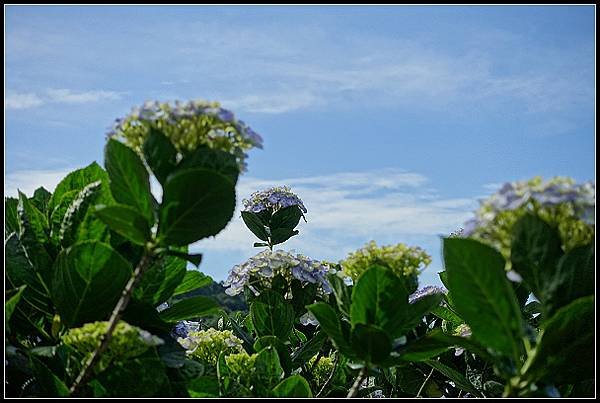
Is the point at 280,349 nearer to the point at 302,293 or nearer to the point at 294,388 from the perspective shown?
the point at 302,293

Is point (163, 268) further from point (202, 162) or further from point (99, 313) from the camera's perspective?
point (202, 162)

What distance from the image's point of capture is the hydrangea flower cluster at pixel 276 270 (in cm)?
327

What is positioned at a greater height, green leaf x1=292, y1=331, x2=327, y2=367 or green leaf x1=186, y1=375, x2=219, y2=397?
green leaf x1=292, y1=331, x2=327, y2=367

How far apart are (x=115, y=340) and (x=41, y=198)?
1.04 metres

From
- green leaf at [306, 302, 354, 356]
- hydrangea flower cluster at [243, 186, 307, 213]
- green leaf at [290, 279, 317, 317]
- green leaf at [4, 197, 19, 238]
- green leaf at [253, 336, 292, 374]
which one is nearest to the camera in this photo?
green leaf at [306, 302, 354, 356]

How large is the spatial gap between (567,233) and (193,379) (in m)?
1.37

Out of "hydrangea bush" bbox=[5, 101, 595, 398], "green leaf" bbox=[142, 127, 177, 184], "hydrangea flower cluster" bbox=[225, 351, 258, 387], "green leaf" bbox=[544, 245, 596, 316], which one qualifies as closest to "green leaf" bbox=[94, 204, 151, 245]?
"hydrangea bush" bbox=[5, 101, 595, 398]

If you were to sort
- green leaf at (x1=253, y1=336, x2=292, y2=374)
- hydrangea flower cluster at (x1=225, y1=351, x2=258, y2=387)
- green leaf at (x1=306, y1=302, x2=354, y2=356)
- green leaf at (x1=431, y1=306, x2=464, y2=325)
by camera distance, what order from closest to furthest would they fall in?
green leaf at (x1=306, y1=302, x2=354, y2=356) < hydrangea flower cluster at (x1=225, y1=351, x2=258, y2=387) < green leaf at (x1=253, y1=336, x2=292, y2=374) < green leaf at (x1=431, y1=306, x2=464, y2=325)

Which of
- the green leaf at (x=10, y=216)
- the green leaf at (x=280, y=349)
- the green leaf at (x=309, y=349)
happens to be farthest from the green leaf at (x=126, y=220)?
the green leaf at (x=309, y=349)

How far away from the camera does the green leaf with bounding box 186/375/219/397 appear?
99.2 inches

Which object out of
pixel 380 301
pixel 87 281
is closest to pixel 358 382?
pixel 380 301

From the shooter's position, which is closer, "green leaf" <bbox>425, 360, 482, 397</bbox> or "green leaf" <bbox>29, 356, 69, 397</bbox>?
"green leaf" <bbox>29, 356, 69, 397</bbox>

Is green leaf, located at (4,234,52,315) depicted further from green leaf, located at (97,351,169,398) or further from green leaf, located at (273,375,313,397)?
green leaf, located at (273,375,313,397)

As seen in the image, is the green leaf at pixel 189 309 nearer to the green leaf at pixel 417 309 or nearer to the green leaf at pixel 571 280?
the green leaf at pixel 417 309
